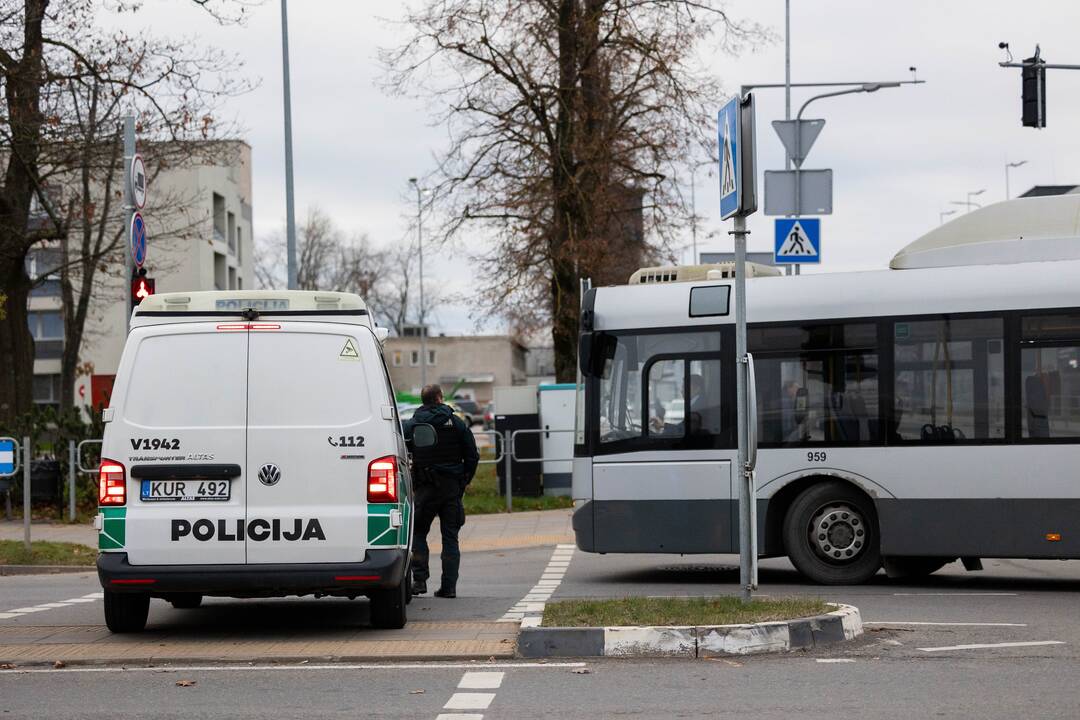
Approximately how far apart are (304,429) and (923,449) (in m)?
6.05

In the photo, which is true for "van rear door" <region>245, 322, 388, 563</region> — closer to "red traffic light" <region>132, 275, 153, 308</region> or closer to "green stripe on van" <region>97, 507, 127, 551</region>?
"green stripe on van" <region>97, 507, 127, 551</region>

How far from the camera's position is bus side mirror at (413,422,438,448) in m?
12.3

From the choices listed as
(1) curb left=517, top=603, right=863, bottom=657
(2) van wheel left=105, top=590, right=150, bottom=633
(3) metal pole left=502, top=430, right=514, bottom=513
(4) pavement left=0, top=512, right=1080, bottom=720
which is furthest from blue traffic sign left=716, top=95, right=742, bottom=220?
(3) metal pole left=502, top=430, right=514, bottom=513

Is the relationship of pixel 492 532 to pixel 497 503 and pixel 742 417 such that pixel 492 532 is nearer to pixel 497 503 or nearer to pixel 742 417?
pixel 497 503

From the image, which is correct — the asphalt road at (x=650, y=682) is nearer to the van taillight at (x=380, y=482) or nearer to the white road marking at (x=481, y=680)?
the white road marking at (x=481, y=680)

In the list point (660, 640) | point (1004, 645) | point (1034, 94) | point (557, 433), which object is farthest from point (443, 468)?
point (557, 433)

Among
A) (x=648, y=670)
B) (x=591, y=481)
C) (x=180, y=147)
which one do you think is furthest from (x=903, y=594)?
(x=180, y=147)

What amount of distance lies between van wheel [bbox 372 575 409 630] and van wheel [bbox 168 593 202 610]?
6.72ft

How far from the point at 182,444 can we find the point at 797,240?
13.2 meters

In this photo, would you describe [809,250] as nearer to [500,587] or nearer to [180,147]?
[500,587]

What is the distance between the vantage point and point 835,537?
13.9 m

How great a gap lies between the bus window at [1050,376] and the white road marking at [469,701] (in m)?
6.95

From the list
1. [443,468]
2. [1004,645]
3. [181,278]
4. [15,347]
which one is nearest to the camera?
[1004,645]

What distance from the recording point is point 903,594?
13.1 meters
